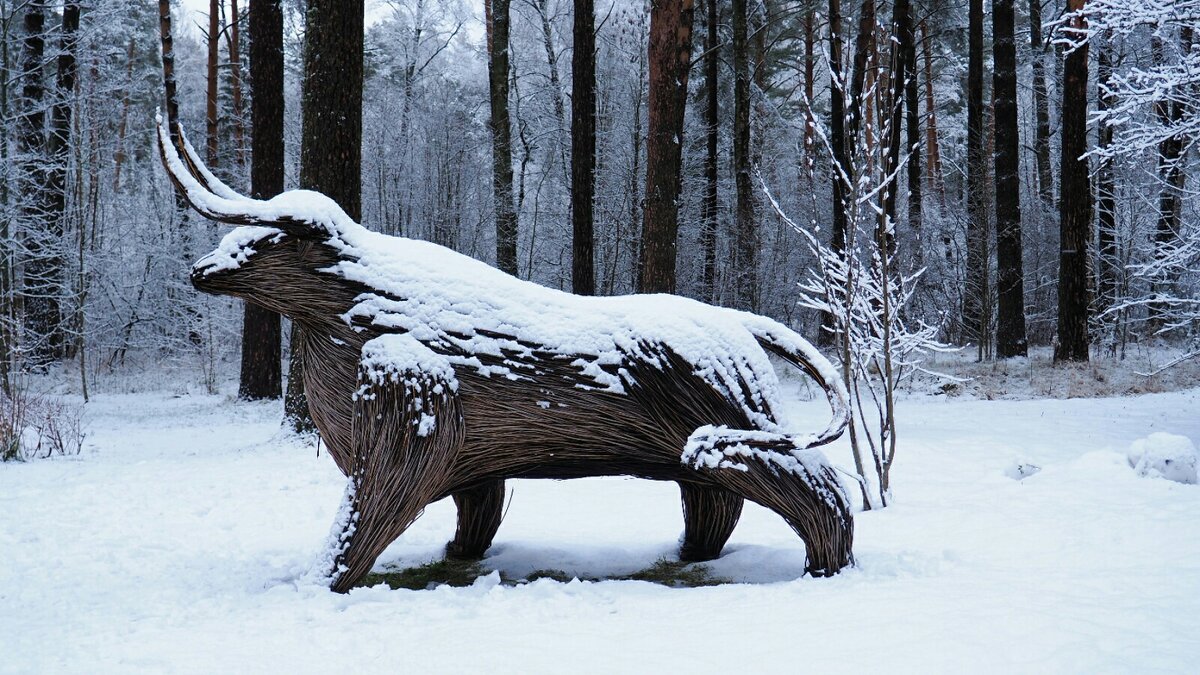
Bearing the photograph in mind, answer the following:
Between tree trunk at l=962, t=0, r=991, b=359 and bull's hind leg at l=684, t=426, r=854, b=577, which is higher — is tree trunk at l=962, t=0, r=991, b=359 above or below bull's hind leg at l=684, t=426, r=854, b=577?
above

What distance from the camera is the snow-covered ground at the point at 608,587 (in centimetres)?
231

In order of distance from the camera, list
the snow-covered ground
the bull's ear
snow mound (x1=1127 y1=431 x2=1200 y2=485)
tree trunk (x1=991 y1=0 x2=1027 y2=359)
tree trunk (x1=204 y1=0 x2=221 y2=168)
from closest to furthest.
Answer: the snow-covered ground
the bull's ear
snow mound (x1=1127 y1=431 x2=1200 y2=485)
tree trunk (x1=991 y1=0 x2=1027 y2=359)
tree trunk (x1=204 y1=0 x2=221 y2=168)

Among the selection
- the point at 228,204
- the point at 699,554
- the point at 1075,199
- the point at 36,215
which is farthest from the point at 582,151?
the point at 36,215

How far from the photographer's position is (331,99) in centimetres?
684

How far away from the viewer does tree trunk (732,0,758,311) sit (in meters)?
14.6

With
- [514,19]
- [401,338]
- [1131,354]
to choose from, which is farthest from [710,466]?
[514,19]

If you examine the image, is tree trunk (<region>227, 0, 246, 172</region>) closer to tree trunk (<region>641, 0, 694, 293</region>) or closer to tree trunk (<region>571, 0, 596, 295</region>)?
tree trunk (<region>571, 0, 596, 295</region>)

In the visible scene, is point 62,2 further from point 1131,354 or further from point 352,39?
point 1131,354

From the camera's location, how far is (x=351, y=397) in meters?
3.15

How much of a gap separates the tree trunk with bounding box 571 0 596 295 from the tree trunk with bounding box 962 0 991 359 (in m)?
6.23

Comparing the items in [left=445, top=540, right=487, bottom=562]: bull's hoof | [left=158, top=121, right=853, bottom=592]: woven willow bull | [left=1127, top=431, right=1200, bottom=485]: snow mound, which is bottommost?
[left=445, top=540, right=487, bottom=562]: bull's hoof

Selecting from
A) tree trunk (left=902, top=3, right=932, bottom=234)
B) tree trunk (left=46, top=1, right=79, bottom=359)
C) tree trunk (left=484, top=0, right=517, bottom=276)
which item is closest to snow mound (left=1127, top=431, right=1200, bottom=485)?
tree trunk (left=902, top=3, right=932, bottom=234)

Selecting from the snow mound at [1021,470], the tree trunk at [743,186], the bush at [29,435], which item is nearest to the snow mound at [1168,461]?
the snow mound at [1021,470]

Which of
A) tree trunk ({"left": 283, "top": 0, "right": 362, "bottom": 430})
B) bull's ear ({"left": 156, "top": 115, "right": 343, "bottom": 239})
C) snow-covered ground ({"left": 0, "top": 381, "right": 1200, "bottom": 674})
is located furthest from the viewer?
tree trunk ({"left": 283, "top": 0, "right": 362, "bottom": 430})
